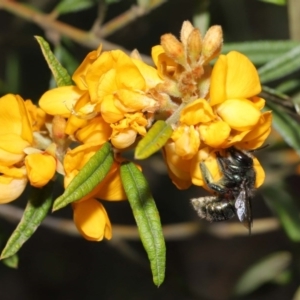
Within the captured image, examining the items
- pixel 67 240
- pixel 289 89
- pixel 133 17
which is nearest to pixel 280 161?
pixel 289 89

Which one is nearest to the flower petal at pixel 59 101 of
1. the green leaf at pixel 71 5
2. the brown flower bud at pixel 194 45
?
the brown flower bud at pixel 194 45

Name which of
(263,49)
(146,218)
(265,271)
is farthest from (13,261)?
(265,271)

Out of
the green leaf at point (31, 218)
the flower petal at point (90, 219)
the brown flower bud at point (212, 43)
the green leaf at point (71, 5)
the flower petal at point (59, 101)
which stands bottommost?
the green leaf at point (31, 218)

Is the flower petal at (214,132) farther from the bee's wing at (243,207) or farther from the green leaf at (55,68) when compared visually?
the green leaf at (55,68)

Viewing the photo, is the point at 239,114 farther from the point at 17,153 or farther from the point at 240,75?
the point at 17,153

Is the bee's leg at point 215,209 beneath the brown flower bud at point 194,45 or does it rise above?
beneath

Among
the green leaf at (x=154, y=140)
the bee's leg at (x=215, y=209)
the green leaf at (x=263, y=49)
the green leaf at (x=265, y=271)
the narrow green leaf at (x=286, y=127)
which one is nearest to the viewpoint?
the green leaf at (x=154, y=140)

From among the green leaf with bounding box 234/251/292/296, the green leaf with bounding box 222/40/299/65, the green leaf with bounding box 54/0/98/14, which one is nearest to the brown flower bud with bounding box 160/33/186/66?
the green leaf with bounding box 222/40/299/65

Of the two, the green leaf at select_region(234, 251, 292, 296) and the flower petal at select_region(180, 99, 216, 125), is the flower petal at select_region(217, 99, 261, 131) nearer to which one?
the flower petal at select_region(180, 99, 216, 125)

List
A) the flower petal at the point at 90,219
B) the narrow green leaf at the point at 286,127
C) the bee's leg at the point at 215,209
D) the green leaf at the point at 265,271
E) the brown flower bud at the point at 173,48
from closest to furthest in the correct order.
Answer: the brown flower bud at the point at 173,48 < the flower petal at the point at 90,219 < the bee's leg at the point at 215,209 < the narrow green leaf at the point at 286,127 < the green leaf at the point at 265,271
